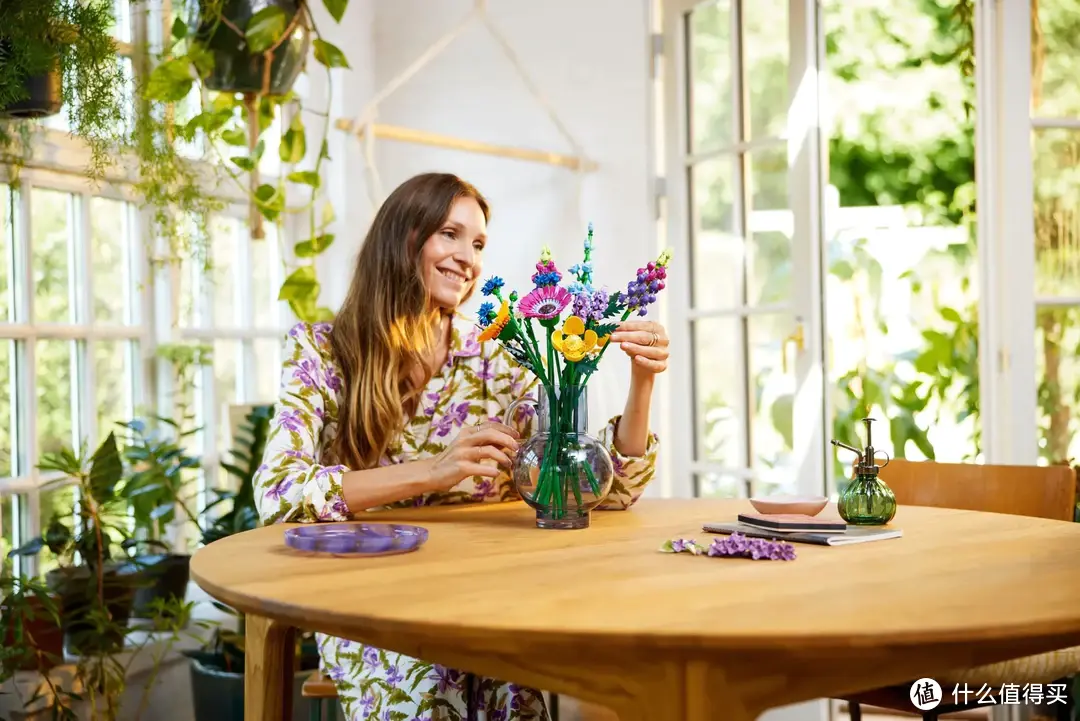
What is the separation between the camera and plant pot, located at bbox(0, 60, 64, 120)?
2.06m

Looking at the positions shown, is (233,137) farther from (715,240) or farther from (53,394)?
(715,240)

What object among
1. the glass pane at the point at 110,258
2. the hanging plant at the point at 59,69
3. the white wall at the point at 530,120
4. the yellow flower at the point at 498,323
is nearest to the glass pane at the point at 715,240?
the white wall at the point at 530,120

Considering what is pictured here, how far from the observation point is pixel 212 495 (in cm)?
325

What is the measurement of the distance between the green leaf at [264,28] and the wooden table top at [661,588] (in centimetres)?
144

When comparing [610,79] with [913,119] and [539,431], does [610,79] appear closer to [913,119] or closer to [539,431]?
[539,431]

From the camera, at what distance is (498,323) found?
1.60 m

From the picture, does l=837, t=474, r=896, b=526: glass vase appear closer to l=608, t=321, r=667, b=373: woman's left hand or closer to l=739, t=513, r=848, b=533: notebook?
l=739, t=513, r=848, b=533: notebook

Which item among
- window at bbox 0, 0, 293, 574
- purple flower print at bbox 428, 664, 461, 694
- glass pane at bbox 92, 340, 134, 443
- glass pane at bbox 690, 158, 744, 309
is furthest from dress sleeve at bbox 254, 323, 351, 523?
glass pane at bbox 690, 158, 744, 309

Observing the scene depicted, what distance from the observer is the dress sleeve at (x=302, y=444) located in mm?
1685

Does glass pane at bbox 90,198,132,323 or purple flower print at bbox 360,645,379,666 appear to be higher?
glass pane at bbox 90,198,132,323

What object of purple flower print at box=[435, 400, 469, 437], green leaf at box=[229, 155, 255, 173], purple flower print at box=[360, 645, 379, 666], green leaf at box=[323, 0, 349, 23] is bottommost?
purple flower print at box=[360, 645, 379, 666]

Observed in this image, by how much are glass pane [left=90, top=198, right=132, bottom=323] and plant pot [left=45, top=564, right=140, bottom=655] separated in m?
0.71

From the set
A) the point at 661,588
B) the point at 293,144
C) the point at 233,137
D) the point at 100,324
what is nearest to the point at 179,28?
the point at 233,137

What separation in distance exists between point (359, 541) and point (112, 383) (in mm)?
1830
